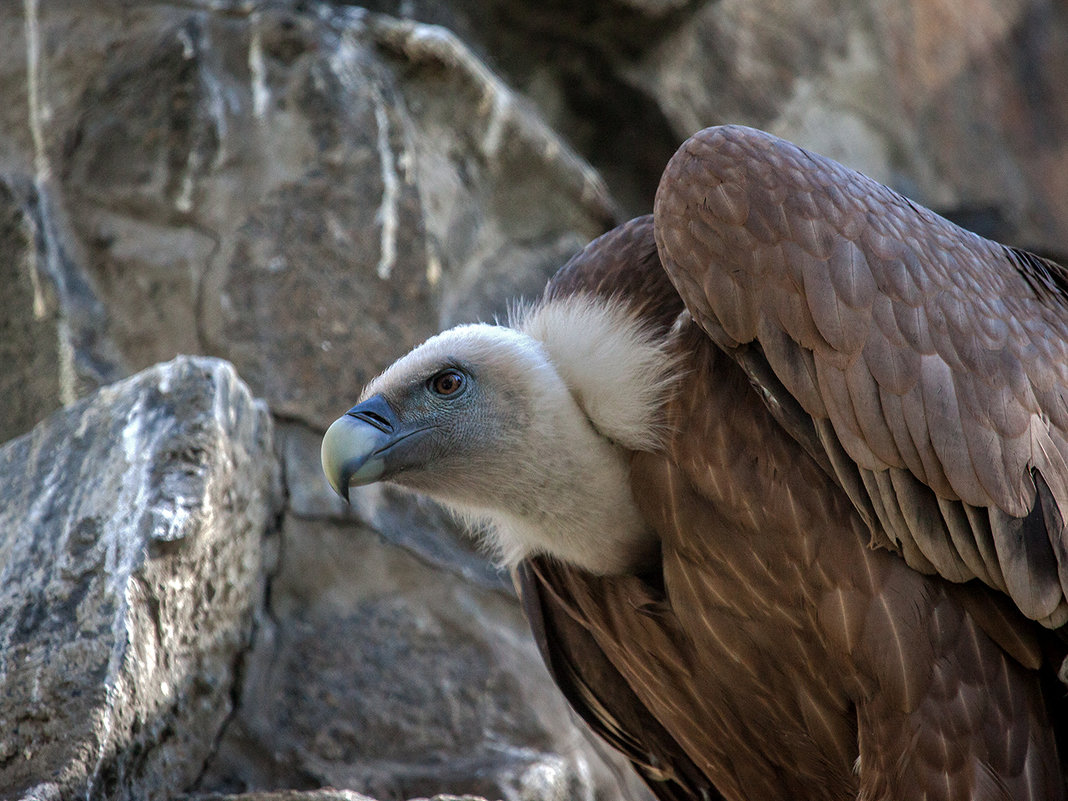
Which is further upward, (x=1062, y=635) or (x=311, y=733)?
(x=1062, y=635)

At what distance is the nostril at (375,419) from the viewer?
8.91 ft

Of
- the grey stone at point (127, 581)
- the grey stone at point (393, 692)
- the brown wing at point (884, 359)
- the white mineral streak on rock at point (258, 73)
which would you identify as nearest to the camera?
the brown wing at point (884, 359)

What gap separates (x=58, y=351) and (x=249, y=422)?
35.1 inches

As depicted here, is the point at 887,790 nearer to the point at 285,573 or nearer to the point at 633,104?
the point at 285,573

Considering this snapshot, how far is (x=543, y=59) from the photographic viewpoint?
538 cm

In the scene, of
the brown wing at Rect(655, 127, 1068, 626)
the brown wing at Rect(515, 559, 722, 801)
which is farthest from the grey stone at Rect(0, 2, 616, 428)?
the brown wing at Rect(655, 127, 1068, 626)

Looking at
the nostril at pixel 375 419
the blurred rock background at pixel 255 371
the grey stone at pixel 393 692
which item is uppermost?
the nostril at pixel 375 419

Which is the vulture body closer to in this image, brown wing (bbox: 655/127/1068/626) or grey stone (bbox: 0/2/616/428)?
brown wing (bbox: 655/127/1068/626)

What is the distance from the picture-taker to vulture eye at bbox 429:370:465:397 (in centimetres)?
280

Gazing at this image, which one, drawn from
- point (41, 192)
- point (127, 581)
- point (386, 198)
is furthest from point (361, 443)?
point (41, 192)

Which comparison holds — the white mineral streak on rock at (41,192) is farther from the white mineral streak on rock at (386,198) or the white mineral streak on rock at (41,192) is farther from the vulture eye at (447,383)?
the vulture eye at (447,383)

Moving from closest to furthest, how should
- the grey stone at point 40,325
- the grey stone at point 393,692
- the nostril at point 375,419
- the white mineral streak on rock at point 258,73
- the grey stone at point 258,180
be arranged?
the nostril at point 375,419 → the grey stone at point 393,692 → the grey stone at point 40,325 → the grey stone at point 258,180 → the white mineral streak on rock at point 258,73

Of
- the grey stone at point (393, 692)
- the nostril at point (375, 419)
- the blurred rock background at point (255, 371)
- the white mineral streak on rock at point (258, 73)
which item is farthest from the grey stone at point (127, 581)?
the white mineral streak on rock at point (258, 73)

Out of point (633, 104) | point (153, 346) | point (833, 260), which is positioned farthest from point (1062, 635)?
point (633, 104)
